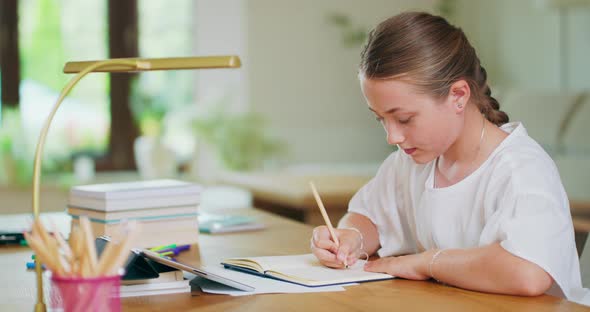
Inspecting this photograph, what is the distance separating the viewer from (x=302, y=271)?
60.2 inches

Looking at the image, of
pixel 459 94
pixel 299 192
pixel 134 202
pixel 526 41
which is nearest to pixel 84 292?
pixel 459 94

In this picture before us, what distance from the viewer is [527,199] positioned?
4.70 feet

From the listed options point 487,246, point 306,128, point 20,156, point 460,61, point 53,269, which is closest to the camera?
point 53,269

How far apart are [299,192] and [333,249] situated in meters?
1.76

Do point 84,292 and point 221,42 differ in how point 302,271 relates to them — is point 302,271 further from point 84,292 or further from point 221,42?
point 221,42

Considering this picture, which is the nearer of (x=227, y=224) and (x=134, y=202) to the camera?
(x=134, y=202)

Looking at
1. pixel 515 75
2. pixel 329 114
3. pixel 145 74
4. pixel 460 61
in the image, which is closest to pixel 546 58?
pixel 515 75

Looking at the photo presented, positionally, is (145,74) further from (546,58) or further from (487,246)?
(487,246)

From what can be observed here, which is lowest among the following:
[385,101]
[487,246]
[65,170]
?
[65,170]

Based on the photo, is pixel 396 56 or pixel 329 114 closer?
pixel 396 56

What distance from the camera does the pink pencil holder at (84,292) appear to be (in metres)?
0.93

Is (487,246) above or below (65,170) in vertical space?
above

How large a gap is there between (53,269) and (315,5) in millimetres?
5437

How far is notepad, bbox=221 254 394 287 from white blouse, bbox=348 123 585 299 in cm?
19
